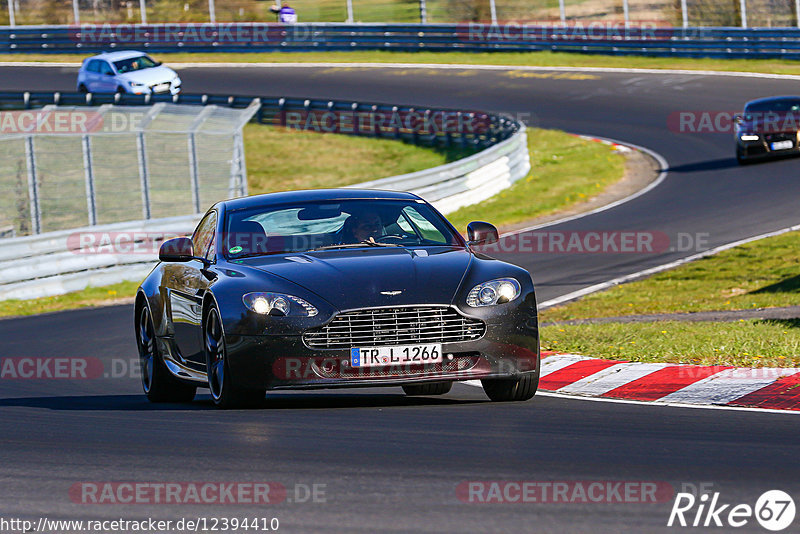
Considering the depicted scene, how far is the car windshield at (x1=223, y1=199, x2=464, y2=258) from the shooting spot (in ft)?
28.6

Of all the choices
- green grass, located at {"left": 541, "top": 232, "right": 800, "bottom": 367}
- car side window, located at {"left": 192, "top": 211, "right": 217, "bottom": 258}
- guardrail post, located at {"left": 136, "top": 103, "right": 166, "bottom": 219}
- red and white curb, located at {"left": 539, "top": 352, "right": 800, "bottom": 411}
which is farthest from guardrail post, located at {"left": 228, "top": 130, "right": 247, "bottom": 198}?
red and white curb, located at {"left": 539, "top": 352, "right": 800, "bottom": 411}

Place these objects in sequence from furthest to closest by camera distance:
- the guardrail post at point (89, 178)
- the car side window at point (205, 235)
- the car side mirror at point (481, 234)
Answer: the guardrail post at point (89, 178) < the car side window at point (205, 235) < the car side mirror at point (481, 234)

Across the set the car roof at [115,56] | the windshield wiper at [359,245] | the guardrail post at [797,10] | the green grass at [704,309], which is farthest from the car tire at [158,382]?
the car roof at [115,56]

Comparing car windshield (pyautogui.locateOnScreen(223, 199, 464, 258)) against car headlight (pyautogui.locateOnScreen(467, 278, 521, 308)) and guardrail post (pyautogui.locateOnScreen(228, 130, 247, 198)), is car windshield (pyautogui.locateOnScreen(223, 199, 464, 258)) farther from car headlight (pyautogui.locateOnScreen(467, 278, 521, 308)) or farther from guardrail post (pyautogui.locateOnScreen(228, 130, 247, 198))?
guardrail post (pyautogui.locateOnScreen(228, 130, 247, 198))

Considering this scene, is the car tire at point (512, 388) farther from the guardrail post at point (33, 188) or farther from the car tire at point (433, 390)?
the guardrail post at point (33, 188)

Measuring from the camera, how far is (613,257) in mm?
19078

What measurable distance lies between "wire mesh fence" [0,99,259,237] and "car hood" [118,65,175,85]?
16.8m

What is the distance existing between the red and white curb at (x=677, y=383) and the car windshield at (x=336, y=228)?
1420 mm

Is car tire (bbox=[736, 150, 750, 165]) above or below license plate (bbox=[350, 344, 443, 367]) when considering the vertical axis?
below

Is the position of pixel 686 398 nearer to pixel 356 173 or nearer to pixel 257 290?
pixel 257 290

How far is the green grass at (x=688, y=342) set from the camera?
9.62m

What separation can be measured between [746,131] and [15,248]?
15294 millimetres

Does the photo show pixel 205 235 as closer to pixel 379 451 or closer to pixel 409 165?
pixel 379 451

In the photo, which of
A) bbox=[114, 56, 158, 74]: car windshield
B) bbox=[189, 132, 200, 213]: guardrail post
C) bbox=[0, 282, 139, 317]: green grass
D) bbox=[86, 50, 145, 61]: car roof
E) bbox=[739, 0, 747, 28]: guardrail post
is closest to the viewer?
bbox=[0, 282, 139, 317]: green grass
